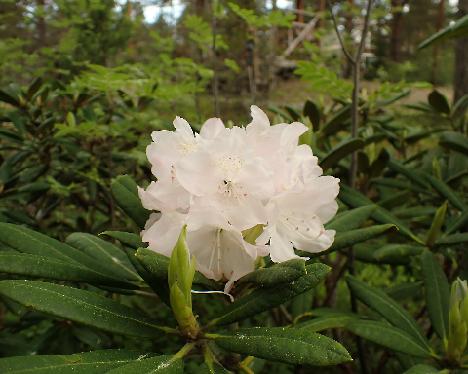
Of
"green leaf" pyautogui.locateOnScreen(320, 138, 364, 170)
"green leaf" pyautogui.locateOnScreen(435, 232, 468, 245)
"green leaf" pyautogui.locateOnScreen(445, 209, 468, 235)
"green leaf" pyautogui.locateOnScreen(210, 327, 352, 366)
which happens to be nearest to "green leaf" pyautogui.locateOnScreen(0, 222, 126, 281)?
"green leaf" pyautogui.locateOnScreen(210, 327, 352, 366)

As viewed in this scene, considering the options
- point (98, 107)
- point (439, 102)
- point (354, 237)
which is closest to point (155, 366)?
point (354, 237)

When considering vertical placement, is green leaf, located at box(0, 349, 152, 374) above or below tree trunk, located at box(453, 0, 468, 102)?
below

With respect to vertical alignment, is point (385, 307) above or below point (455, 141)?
below

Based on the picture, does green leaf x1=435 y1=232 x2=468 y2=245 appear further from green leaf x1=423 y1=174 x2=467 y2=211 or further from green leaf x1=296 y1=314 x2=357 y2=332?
green leaf x1=296 y1=314 x2=357 y2=332

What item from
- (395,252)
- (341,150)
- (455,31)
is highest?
(455,31)

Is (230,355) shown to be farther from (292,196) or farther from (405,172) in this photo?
(405,172)

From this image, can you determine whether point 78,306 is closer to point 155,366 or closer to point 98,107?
point 155,366
